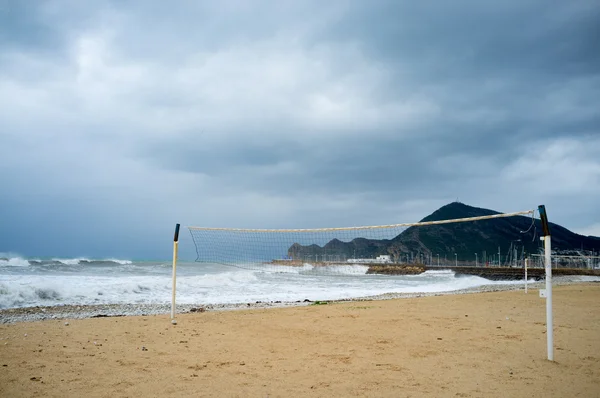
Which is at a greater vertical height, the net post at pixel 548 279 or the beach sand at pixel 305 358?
the net post at pixel 548 279

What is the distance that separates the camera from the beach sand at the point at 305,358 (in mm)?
3994

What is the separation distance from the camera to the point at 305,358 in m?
5.25

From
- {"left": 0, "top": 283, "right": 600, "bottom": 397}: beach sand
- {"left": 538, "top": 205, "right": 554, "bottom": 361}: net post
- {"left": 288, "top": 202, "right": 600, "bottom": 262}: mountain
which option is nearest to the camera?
{"left": 0, "top": 283, "right": 600, "bottom": 397}: beach sand

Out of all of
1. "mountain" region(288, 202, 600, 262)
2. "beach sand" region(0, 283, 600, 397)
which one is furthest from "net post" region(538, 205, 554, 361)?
"mountain" region(288, 202, 600, 262)

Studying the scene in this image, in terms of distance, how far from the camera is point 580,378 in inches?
170

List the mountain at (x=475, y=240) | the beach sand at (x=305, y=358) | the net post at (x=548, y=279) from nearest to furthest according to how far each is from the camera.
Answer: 1. the beach sand at (x=305, y=358)
2. the net post at (x=548, y=279)
3. the mountain at (x=475, y=240)

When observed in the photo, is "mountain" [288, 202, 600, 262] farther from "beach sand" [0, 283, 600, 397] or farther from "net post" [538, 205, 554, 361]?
"net post" [538, 205, 554, 361]

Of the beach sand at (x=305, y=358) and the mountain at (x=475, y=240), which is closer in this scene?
the beach sand at (x=305, y=358)

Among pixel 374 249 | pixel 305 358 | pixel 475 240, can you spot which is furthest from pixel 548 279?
pixel 475 240

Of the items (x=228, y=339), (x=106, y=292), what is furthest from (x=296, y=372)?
(x=106, y=292)

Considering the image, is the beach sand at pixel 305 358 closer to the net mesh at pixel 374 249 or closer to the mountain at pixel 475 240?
the net mesh at pixel 374 249

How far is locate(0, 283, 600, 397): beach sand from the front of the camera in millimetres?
3994

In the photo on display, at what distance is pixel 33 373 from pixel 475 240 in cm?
13631

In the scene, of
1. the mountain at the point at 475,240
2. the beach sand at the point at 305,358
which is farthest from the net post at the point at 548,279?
the mountain at the point at 475,240
